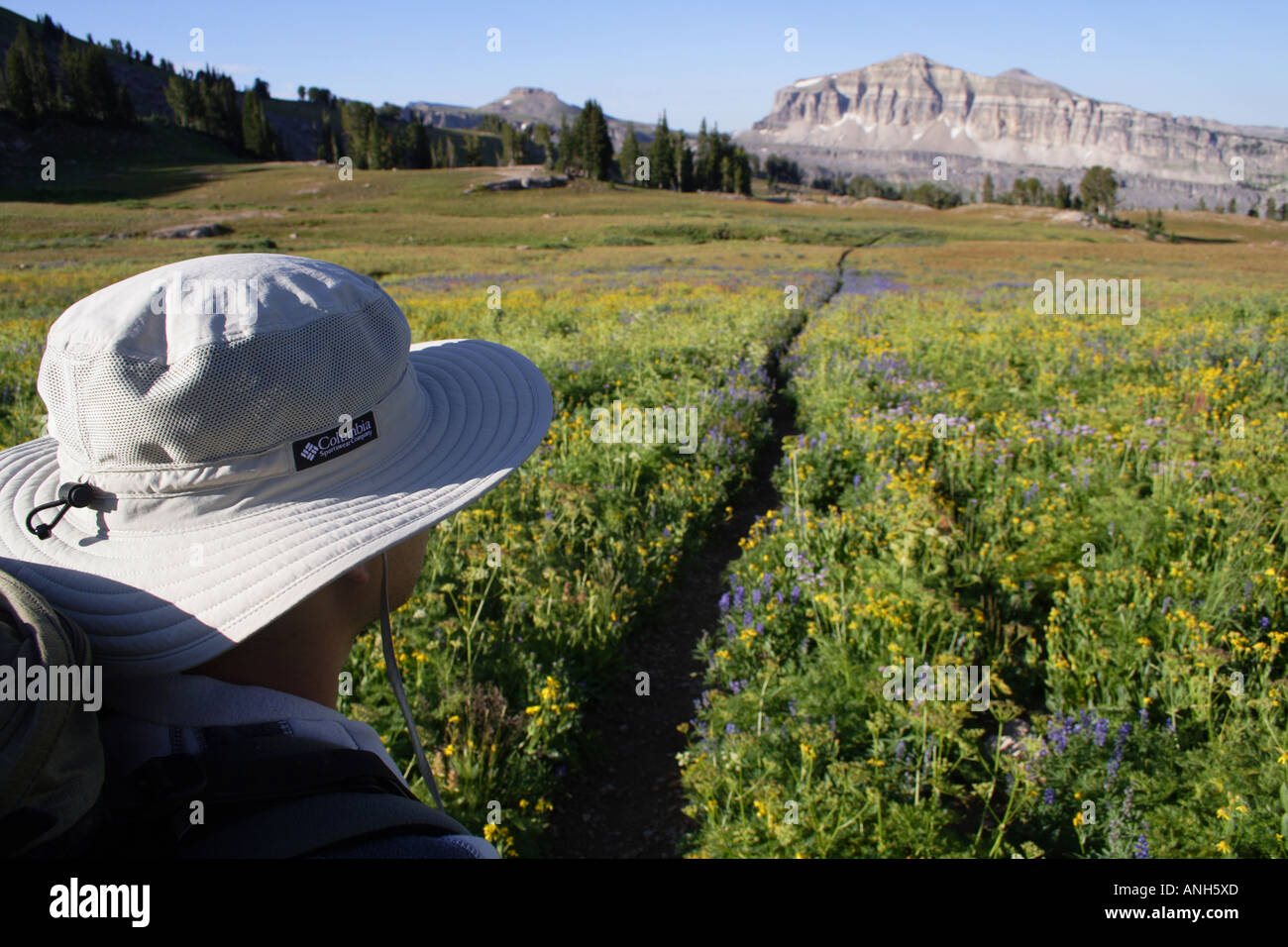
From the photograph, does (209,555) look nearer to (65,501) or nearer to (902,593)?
(65,501)

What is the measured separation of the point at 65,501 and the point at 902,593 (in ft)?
14.4

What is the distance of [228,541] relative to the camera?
4.52 ft

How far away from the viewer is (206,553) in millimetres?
1367

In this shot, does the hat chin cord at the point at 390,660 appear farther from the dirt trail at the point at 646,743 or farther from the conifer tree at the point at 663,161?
the conifer tree at the point at 663,161

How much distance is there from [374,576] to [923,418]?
286 inches

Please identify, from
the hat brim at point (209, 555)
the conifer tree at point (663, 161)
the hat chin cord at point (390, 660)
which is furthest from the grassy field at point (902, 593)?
the conifer tree at point (663, 161)

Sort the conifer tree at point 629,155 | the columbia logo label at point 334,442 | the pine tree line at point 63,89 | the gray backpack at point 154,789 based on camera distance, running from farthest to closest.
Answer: the conifer tree at point 629,155
the pine tree line at point 63,89
the columbia logo label at point 334,442
the gray backpack at point 154,789

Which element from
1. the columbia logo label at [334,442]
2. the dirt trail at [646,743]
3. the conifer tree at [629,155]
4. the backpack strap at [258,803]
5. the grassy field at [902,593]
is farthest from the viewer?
the conifer tree at [629,155]

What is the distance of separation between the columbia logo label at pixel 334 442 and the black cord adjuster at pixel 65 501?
13.9 inches

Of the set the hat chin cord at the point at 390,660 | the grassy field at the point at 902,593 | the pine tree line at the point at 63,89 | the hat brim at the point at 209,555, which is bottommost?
the grassy field at the point at 902,593

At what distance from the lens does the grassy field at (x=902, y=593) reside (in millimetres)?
3371

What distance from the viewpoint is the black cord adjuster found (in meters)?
1.31

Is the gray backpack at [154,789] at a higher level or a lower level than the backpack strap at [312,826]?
higher

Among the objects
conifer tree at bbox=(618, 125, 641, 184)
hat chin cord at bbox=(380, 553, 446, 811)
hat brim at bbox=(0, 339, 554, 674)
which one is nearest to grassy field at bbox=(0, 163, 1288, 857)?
hat chin cord at bbox=(380, 553, 446, 811)
